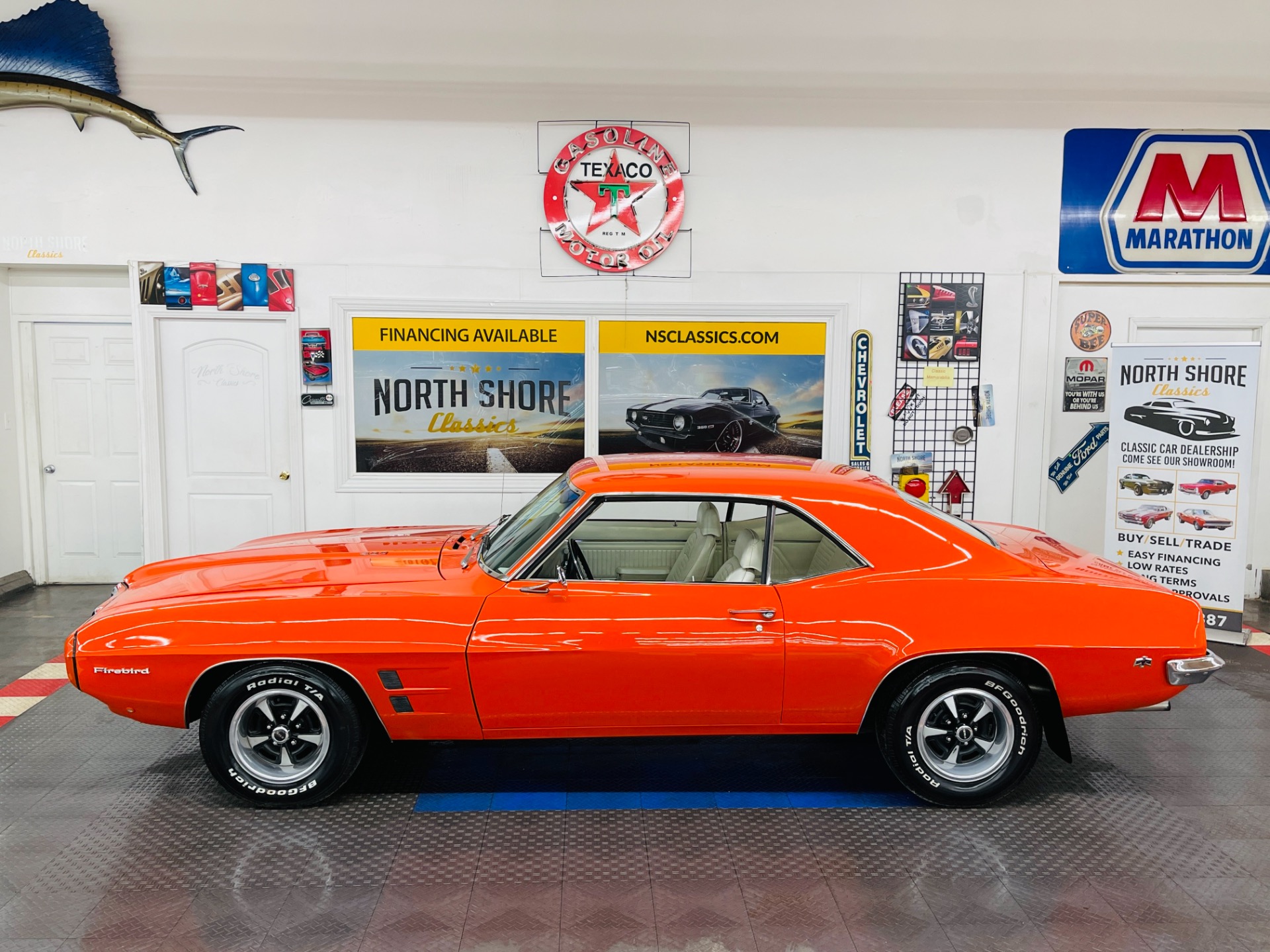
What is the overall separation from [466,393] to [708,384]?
6.03ft

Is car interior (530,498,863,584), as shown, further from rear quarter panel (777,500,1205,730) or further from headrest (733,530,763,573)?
rear quarter panel (777,500,1205,730)

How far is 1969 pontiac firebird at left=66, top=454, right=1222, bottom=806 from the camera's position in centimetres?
325

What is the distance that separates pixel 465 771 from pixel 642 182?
14.2 feet

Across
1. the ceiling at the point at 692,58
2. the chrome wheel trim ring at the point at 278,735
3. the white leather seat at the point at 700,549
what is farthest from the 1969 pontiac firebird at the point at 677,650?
the ceiling at the point at 692,58

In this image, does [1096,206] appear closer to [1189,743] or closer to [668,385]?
[668,385]

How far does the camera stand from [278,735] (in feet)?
11.0

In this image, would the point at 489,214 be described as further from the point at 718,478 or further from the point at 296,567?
the point at 718,478

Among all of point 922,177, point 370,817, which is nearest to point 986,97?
point 922,177

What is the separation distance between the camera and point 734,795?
3.55 m

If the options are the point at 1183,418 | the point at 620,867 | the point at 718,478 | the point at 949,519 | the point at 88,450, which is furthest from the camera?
the point at 88,450

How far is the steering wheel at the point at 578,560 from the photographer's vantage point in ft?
12.2

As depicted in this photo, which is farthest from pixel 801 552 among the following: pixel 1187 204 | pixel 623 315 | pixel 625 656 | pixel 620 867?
pixel 1187 204

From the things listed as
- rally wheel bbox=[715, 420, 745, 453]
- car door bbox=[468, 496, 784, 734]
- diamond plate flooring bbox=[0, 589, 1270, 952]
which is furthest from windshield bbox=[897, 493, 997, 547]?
rally wheel bbox=[715, 420, 745, 453]

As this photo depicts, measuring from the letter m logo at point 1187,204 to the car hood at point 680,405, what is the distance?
325 centimetres
